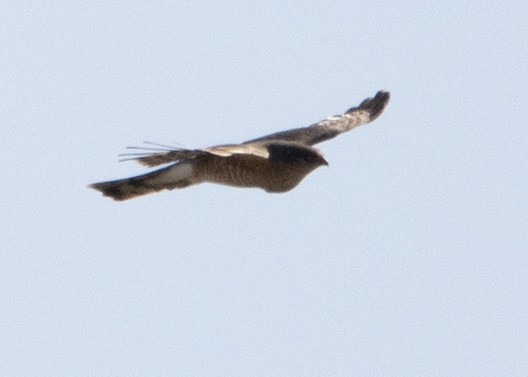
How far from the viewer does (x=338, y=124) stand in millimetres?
16656

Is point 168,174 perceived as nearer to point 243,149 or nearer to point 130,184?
point 130,184

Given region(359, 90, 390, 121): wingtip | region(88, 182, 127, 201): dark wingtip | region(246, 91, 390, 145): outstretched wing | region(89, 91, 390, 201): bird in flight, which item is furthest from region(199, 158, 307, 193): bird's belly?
region(359, 90, 390, 121): wingtip

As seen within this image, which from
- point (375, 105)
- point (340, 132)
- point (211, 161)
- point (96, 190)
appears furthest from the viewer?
point (375, 105)

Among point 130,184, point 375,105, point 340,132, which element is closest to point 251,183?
point 130,184

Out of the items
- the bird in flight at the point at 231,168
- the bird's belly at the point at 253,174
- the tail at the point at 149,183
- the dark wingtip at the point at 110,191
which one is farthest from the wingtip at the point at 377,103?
the dark wingtip at the point at 110,191

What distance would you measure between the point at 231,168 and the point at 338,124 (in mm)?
2987

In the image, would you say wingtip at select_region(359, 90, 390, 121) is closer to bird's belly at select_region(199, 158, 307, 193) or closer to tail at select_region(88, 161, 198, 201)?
bird's belly at select_region(199, 158, 307, 193)

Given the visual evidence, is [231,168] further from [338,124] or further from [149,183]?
[338,124]

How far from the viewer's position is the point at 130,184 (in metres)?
14.9

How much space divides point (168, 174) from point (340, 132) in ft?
8.27

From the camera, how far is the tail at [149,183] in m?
14.4

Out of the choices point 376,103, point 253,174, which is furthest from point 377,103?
point 253,174

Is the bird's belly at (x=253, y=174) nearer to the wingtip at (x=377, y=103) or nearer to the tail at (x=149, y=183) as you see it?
the tail at (x=149, y=183)

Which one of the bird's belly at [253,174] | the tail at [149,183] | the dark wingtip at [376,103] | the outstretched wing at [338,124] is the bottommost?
the bird's belly at [253,174]
